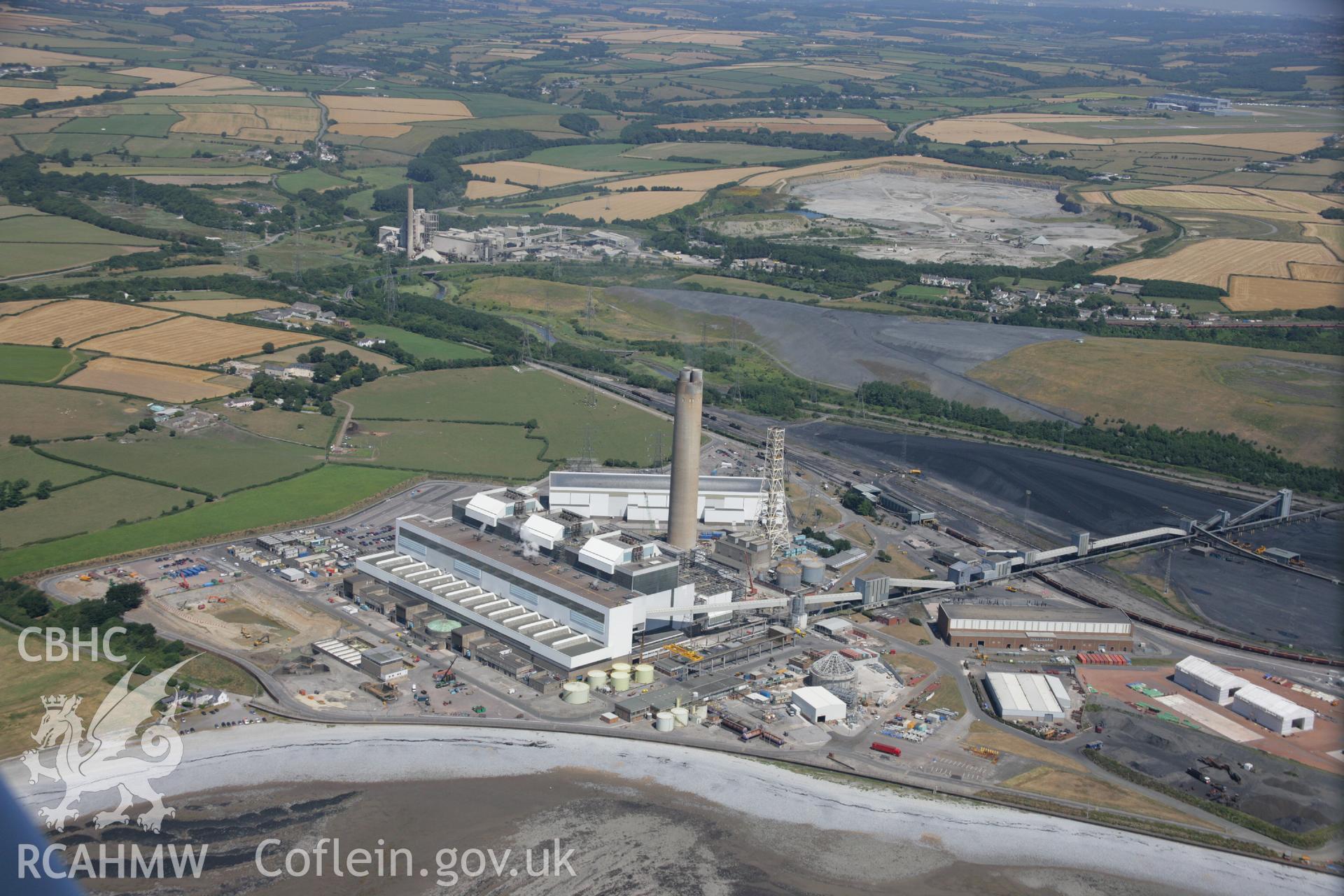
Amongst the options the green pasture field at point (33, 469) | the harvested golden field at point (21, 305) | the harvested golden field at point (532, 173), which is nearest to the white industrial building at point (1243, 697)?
the green pasture field at point (33, 469)

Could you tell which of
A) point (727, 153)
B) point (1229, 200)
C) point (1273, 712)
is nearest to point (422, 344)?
point (1273, 712)

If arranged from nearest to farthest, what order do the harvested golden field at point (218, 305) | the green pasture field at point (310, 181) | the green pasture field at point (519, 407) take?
the green pasture field at point (519, 407) < the harvested golden field at point (218, 305) < the green pasture field at point (310, 181)

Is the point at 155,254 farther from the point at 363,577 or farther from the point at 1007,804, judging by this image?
the point at 1007,804

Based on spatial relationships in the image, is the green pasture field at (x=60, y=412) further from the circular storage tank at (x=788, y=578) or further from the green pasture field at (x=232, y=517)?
the circular storage tank at (x=788, y=578)

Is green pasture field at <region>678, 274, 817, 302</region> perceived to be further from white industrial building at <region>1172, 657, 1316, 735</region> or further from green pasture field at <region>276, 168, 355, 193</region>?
white industrial building at <region>1172, 657, 1316, 735</region>

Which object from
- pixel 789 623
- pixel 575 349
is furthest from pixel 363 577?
pixel 575 349
